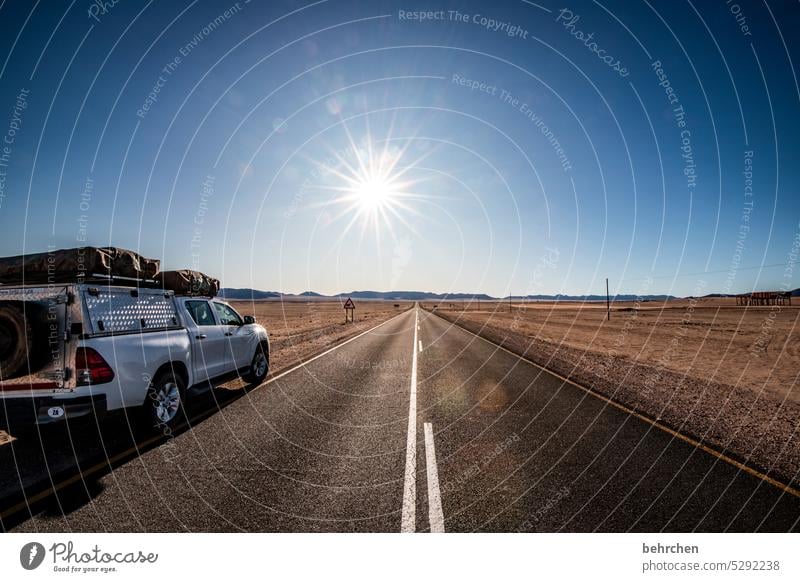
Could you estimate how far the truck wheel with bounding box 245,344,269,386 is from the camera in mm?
9680

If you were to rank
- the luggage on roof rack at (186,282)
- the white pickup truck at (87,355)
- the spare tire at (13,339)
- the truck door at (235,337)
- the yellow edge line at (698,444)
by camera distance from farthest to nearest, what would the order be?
the truck door at (235,337)
the luggage on roof rack at (186,282)
the white pickup truck at (87,355)
the spare tire at (13,339)
the yellow edge line at (698,444)

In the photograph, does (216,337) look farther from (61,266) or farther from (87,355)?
(61,266)

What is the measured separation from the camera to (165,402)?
636cm

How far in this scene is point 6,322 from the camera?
4703 mm

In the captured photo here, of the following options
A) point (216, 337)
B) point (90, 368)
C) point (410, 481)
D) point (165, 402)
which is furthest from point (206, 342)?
point (410, 481)

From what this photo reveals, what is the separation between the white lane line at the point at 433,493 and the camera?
3.54m

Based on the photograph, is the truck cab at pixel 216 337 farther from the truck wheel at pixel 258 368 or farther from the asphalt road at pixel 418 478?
the asphalt road at pixel 418 478

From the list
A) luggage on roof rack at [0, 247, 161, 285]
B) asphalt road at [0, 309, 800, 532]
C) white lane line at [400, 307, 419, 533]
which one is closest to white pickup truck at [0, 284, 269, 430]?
Result: luggage on roof rack at [0, 247, 161, 285]

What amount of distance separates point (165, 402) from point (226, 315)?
3.03 metres

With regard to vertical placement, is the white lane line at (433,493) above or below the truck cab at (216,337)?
below

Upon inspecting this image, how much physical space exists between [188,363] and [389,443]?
3850 mm

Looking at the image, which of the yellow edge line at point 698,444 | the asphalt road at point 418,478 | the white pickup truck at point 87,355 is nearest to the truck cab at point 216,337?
the white pickup truck at point 87,355

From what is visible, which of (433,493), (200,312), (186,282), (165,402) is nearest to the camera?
(433,493)

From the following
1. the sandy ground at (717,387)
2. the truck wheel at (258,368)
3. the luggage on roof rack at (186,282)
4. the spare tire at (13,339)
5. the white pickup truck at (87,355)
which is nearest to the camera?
the spare tire at (13,339)
